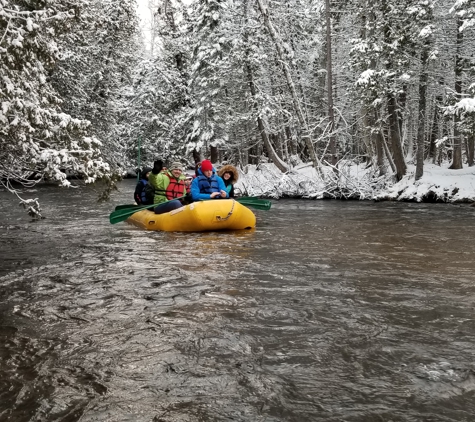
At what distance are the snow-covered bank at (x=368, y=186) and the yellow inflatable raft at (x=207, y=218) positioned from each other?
8.66 meters

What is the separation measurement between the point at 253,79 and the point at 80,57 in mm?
7962

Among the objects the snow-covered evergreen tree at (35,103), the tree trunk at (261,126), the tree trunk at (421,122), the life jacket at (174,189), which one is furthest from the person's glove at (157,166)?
the tree trunk at (261,126)

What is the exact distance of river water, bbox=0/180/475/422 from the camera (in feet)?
11.3

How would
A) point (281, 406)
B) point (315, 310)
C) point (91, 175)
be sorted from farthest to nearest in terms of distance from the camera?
point (91, 175), point (315, 310), point (281, 406)

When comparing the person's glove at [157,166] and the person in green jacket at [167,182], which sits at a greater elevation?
the person's glove at [157,166]

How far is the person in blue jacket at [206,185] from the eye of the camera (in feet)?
36.6

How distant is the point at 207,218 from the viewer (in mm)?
10523

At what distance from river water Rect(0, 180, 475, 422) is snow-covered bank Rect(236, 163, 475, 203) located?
8196 millimetres

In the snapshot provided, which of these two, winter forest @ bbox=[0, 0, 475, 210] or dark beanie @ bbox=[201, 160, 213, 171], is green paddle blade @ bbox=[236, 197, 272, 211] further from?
winter forest @ bbox=[0, 0, 475, 210]

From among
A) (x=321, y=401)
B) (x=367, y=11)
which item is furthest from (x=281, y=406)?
(x=367, y=11)

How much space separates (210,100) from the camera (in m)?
28.5

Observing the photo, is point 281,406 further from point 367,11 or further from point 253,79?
point 253,79

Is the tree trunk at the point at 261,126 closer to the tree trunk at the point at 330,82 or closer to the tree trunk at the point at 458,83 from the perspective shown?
the tree trunk at the point at 330,82

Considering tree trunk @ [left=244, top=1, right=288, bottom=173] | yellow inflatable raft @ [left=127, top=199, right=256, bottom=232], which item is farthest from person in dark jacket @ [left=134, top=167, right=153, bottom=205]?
tree trunk @ [left=244, top=1, right=288, bottom=173]
